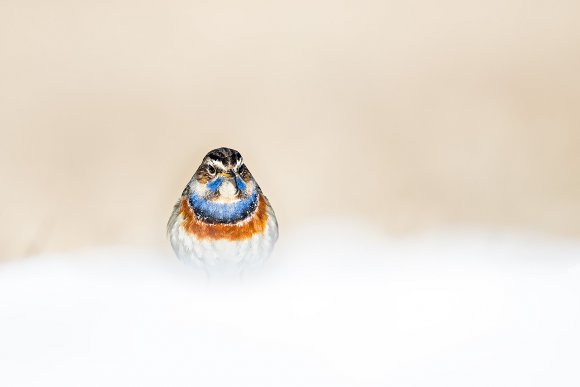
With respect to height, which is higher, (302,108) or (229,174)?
(302,108)

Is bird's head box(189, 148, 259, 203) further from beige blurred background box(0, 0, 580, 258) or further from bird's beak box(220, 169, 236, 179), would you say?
beige blurred background box(0, 0, 580, 258)

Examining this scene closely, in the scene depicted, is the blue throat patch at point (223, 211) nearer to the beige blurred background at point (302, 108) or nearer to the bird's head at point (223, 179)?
the bird's head at point (223, 179)

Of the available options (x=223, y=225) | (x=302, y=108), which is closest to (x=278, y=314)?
(x=223, y=225)

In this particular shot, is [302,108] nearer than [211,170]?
No

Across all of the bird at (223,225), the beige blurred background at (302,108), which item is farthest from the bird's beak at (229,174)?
the beige blurred background at (302,108)

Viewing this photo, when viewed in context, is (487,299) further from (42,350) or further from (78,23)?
(78,23)

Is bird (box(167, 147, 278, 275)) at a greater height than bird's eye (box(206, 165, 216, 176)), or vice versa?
bird's eye (box(206, 165, 216, 176))

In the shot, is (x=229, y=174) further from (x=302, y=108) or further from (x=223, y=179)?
(x=302, y=108)

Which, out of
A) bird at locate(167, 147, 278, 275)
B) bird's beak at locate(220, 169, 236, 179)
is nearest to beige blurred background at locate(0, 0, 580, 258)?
bird at locate(167, 147, 278, 275)
